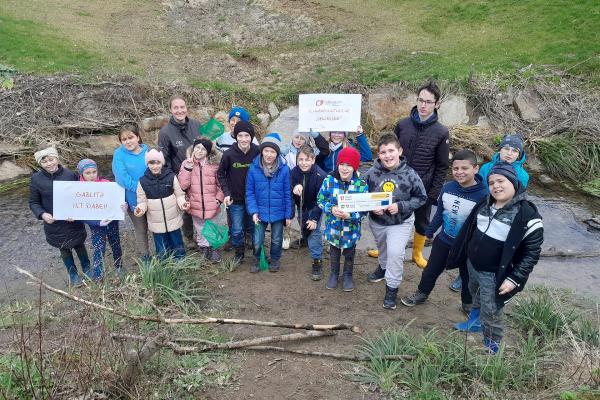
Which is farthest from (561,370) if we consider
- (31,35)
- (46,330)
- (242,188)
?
(31,35)

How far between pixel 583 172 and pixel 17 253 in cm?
1098

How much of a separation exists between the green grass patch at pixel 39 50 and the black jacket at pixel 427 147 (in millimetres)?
10286

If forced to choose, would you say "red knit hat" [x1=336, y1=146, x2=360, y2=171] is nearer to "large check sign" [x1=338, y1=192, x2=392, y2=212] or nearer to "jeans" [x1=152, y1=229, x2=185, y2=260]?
"large check sign" [x1=338, y1=192, x2=392, y2=212]

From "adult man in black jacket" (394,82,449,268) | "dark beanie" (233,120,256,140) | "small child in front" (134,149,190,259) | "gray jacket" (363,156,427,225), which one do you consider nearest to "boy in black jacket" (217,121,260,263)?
"dark beanie" (233,120,256,140)

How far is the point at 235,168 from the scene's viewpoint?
17.6 ft

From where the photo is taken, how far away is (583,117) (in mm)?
10266

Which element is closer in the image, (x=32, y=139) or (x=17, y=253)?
(x=17, y=253)

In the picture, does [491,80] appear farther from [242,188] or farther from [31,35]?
[31,35]

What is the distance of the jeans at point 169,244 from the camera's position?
546 cm

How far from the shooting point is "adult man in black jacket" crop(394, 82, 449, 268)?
5004 mm

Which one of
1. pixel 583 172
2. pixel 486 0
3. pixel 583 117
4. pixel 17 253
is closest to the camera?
pixel 17 253

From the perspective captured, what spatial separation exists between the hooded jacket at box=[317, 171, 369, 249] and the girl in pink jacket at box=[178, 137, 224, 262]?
144cm

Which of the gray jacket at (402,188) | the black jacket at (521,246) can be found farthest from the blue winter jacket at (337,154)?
the black jacket at (521,246)

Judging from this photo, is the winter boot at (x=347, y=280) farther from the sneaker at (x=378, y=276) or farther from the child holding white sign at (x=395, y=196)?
the child holding white sign at (x=395, y=196)
